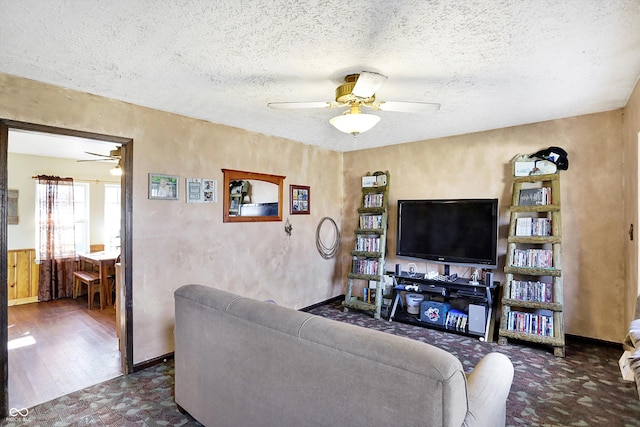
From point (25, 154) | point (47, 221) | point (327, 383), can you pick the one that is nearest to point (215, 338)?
point (327, 383)

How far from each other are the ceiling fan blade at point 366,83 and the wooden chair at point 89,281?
4.90m

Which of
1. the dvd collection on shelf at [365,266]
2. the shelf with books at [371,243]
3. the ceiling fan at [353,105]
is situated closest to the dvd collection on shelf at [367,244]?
the shelf with books at [371,243]

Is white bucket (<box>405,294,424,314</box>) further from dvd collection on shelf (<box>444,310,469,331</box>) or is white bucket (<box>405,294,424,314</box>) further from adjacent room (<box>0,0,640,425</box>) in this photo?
dvd collection on shelf (<box>444,310,469,331</box>)

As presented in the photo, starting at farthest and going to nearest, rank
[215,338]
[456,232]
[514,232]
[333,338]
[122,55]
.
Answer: [456,232], [514,232], [122,55], [215,338], [333,338]

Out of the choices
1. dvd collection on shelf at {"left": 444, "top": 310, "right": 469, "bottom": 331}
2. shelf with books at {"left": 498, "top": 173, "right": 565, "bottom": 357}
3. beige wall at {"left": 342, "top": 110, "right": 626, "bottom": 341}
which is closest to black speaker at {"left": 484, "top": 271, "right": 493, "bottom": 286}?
shelf with books at {"left": 498, "top": 173, "right": 565, "bottom": 357}

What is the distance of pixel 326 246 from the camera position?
205 inches

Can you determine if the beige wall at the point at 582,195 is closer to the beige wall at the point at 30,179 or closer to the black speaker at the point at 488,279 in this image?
the black speaker at the point at 488,279

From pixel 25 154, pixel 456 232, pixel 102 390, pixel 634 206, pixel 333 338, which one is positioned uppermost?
pixel 25 154

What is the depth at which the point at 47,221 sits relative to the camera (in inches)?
217

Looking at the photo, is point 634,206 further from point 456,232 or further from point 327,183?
point 327,183

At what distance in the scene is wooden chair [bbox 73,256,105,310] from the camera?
4.93 m

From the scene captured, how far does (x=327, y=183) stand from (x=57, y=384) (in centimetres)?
388

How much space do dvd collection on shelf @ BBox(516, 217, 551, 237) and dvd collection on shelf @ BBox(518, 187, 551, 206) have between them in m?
0.17

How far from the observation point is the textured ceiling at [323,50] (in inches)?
64.8
